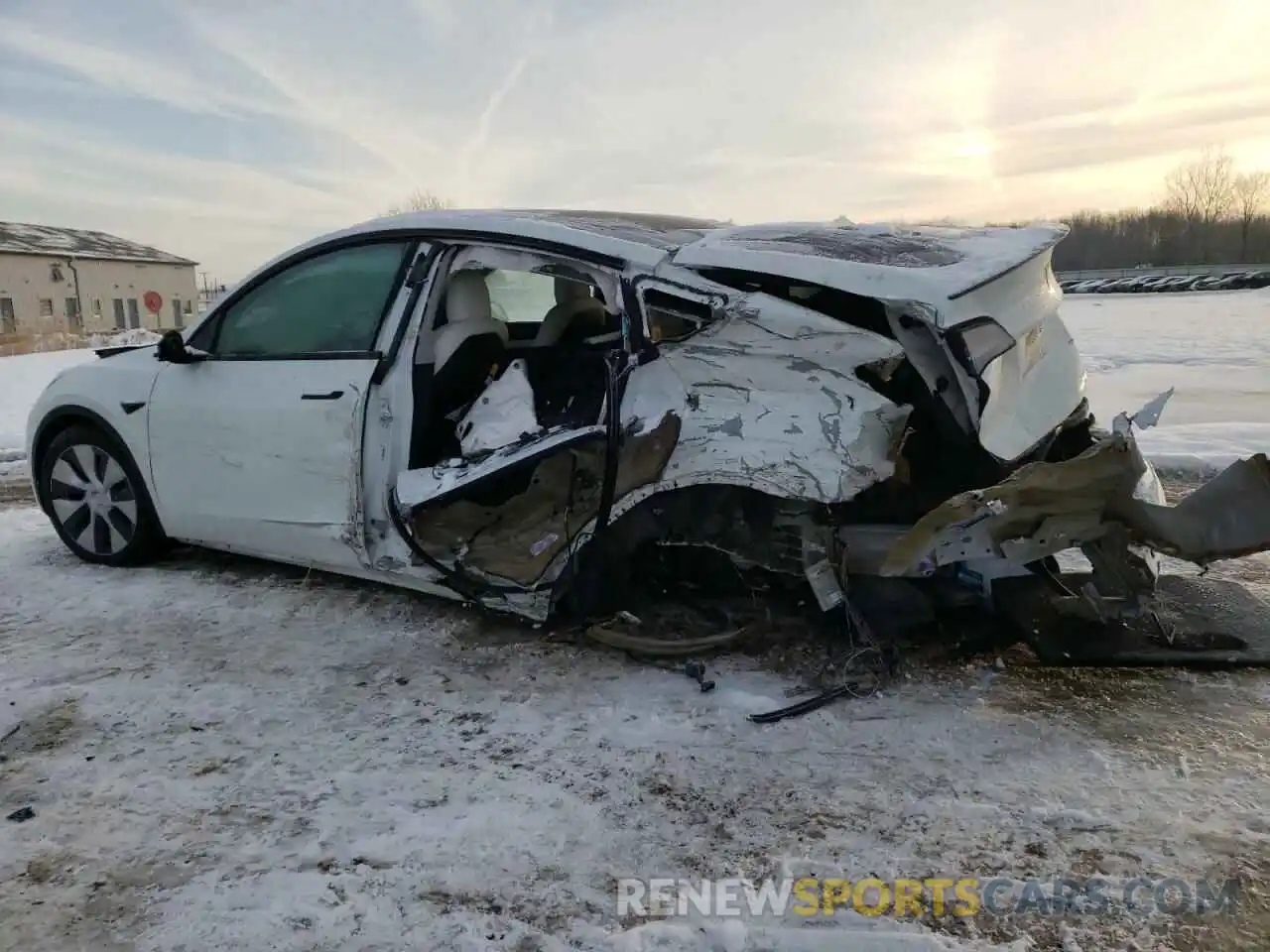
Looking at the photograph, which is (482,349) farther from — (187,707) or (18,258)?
(18,258)

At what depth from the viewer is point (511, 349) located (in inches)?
152

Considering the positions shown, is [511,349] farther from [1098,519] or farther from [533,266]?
[1098,519]

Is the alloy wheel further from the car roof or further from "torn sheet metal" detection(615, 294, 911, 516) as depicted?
"torn sheet metal" detection(615, 294, 911, 516)

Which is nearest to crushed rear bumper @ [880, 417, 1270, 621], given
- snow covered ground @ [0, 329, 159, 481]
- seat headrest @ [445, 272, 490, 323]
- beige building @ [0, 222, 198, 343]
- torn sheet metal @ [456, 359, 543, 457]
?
torn sheet metal @ [456, 359, 543, 457]

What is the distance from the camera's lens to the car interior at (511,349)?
3424 millimetres

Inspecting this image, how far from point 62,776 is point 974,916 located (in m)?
2.41

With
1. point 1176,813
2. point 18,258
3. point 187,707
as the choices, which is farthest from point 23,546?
point 18,258

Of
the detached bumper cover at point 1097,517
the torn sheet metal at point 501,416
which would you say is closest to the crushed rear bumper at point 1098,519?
the detached bumper cover at point 1097,517

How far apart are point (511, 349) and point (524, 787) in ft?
6.61

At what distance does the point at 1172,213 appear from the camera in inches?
3098

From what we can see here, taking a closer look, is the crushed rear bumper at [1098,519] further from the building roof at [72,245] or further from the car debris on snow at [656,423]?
the building roof at [72,245]

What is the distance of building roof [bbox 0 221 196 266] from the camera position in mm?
44675

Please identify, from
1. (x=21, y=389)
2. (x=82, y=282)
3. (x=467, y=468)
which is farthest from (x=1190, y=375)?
(x=82, y=282)

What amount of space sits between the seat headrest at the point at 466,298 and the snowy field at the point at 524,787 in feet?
4.14
